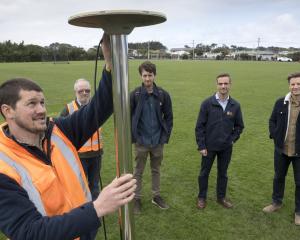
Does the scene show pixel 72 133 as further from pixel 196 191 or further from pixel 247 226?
pixel 196 191

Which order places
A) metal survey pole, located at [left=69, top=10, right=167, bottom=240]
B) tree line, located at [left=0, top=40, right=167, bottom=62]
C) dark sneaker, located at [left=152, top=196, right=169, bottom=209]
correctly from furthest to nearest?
tree line, located at [left=0, top=40, right=167, bottom=62] < dark sneaker, located at [left=152, top=196, right=169, bottom=209] < metal survey pole, located at [left=69, top=10, right=167, bottom=240]

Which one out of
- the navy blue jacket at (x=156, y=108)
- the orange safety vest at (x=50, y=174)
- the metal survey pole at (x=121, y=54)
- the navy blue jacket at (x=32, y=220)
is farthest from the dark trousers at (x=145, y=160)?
the navy blue jacket at (x=32, y=220)

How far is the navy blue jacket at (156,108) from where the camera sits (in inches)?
198

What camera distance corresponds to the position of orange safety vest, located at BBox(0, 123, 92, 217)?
6.22ft

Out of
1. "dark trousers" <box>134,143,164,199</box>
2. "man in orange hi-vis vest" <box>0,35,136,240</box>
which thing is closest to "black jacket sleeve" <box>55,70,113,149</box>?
"man in orange hi-vis vest" <box>0,35,136,240</box>

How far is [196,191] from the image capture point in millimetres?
6051

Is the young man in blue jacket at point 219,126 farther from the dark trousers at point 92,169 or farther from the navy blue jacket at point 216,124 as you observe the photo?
the dark trousers at point 92,169

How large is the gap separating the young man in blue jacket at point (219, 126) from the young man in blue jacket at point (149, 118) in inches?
22.0

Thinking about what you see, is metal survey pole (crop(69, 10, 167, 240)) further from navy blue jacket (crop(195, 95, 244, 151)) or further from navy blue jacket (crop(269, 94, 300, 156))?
navy blue jacket (crop(269, 94, 300, 156))

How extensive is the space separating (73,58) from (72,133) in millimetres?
82590

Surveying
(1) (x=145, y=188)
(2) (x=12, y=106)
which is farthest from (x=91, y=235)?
(1) (x=145, y=188)

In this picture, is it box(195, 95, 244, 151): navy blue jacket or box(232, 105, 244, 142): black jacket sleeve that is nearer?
box(195, 95, 244, 151): navy blue jacket

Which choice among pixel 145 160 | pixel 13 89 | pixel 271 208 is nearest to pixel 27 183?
pixel 13 89

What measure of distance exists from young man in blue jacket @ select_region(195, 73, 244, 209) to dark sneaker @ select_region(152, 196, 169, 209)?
557mm
